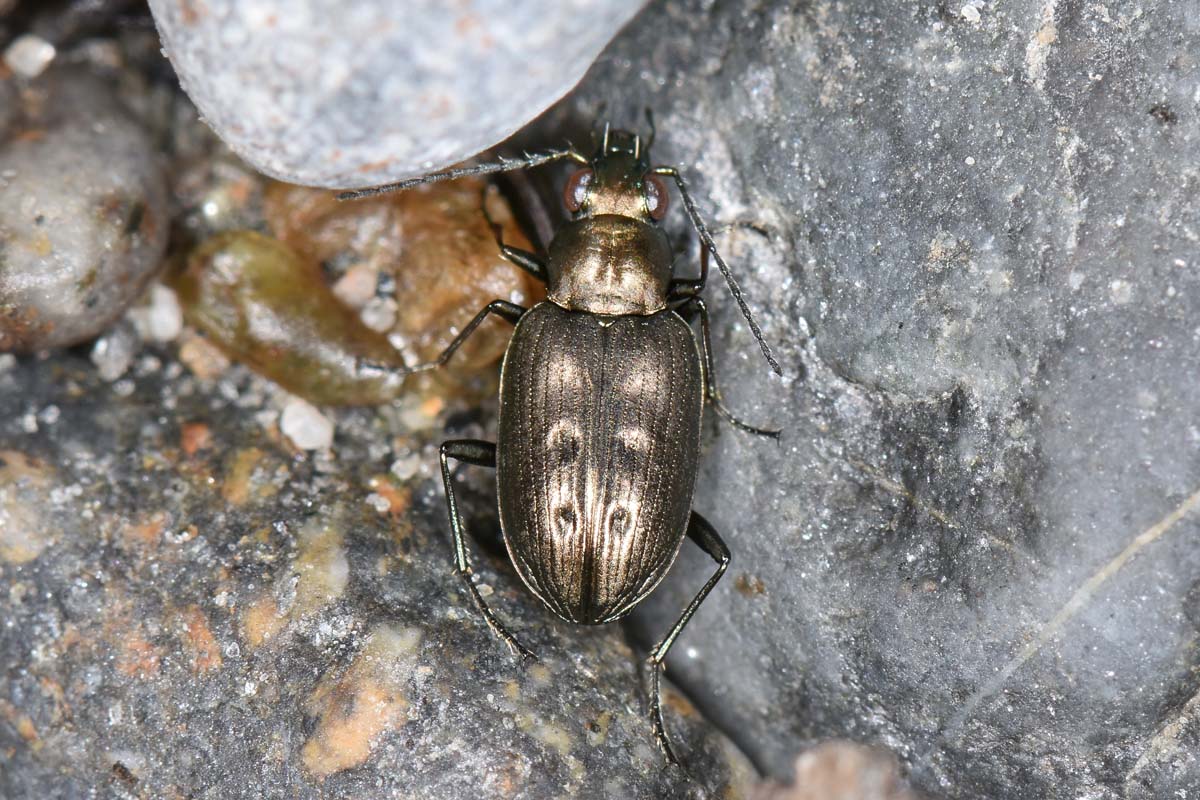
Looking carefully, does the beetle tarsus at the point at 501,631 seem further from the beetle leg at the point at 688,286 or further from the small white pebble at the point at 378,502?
the beetle leg at the point at 688,286

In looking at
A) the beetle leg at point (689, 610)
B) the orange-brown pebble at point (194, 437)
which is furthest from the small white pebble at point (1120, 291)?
the orange-brown pebble at point (194, 437)

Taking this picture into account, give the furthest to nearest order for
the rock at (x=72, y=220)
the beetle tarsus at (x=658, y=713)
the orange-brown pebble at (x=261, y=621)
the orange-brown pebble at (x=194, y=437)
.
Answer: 1. the orange-brown pebble at (x=194, y=437)
2. the rock at (x=72, y=220)
3. the beetle tarsus at (x=658, y=713)
4. the orange-brown pebble at (x=261, y=621)

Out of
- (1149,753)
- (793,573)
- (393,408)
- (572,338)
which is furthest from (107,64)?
(1149,753)

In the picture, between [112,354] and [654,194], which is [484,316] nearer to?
[654,194]

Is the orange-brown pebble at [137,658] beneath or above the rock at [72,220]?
beneath

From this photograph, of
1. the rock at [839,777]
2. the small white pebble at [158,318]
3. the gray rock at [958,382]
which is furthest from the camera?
the small white pebble at [158,318]

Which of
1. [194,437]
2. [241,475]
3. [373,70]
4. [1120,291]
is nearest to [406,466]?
[241,475]

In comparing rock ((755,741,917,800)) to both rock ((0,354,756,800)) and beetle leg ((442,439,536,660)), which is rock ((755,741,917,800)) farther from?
beetle leg ((442,439,536,660))
